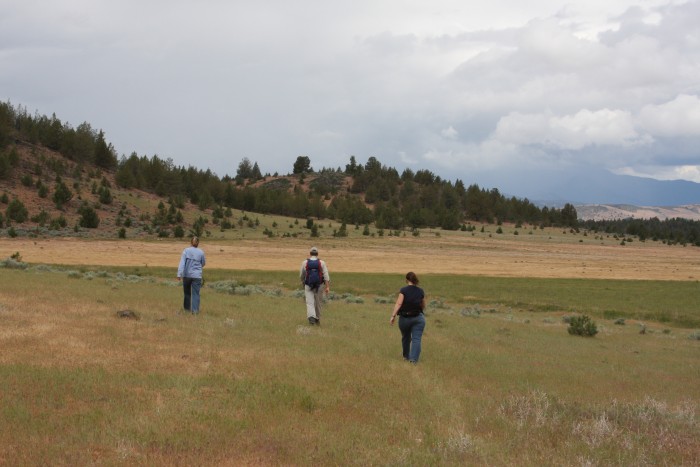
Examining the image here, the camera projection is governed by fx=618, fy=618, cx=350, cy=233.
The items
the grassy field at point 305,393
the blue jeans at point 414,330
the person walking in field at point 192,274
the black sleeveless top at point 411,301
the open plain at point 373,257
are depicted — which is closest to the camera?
the grassy field at point 305,393

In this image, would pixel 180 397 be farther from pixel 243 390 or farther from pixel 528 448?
pixel 528 448

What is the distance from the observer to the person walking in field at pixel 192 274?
1802cm

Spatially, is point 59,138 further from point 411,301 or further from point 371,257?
point 411,301

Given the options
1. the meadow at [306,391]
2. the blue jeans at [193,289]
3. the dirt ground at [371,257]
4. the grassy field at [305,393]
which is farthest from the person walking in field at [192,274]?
the dirt ground at [371,257]

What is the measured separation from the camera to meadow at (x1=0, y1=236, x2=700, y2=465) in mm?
7438

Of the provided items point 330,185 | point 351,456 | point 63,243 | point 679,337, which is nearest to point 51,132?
point 63,243

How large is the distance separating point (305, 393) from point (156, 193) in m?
99.7

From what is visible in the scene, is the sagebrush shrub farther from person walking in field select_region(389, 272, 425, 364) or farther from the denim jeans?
person walking in field select_region(389, 272, 425, 364)

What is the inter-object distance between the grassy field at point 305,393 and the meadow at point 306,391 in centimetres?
4

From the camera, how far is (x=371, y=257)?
6425cm

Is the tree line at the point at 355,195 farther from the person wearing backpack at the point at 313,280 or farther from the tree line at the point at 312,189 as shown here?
the person wearing backpack at the point at 313,280

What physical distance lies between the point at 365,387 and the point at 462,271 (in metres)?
44.6

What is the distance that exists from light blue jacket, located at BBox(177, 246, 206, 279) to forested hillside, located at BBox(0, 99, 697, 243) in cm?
6038

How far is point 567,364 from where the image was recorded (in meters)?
15.7
